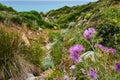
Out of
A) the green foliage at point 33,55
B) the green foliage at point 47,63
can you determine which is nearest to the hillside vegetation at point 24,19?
the green foliage at point 33,55

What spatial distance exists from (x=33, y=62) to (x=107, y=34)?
169 centimetres

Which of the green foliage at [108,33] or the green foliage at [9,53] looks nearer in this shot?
the green foliage at [9,53]

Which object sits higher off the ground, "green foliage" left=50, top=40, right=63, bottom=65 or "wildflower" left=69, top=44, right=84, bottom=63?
"wildflower" left=69, top=44, right=84, bottom=63

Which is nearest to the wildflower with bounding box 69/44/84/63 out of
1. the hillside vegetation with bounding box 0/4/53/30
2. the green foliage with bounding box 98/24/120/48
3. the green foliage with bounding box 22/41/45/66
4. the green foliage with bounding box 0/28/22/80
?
the green foliage with bounding box 0/28/22/80

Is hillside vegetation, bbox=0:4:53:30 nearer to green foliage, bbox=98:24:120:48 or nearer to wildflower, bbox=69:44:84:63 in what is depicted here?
→ green foliage, bbox=98:24:120:48

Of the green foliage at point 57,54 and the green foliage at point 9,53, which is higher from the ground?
the green foliage at point 9,53

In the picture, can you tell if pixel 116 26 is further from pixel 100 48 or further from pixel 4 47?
pixel 100 48

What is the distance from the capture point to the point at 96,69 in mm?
4281

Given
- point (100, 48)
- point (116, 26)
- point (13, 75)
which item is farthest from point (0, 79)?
point (100, 48)

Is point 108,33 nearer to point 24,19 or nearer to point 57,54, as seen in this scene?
point 57,54

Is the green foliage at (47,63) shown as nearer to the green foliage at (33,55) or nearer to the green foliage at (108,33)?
the green foliage at (33,55)

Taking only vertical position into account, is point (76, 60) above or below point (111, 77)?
above

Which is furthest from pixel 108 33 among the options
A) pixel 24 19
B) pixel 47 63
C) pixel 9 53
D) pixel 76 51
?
pixel 24 19

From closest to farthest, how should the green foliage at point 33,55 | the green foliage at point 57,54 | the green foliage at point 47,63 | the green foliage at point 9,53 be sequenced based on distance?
the green foliage at point 9,53, the green foliage at point 33,55, the green foliage at point 47,63, the green foliage at point 57,54
